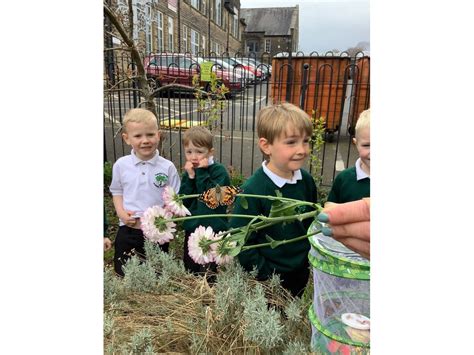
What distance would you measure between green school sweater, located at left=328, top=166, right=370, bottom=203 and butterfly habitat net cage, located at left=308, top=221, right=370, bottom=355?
66 cm

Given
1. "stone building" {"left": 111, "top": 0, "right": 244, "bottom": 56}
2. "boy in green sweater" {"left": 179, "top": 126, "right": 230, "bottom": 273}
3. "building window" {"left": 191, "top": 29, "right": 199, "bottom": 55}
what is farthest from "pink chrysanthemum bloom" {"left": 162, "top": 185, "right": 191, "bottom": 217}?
"building window" {"left": 191, "top": 29, "right": 199, "bottom": 55}

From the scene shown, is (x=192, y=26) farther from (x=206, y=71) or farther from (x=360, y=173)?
(x=360, y=173)

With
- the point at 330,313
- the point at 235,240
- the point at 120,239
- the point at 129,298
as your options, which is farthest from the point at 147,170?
the point at 330,313

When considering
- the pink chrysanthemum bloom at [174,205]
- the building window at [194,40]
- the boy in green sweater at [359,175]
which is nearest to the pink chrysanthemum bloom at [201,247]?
the pink chrysanthemum bloom at [174,205]

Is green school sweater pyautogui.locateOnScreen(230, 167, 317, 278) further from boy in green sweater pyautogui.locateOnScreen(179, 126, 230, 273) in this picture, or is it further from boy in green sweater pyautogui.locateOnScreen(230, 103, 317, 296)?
boy in green sweater pyautogui.locateOnScreen(179, 126, 230, 273)

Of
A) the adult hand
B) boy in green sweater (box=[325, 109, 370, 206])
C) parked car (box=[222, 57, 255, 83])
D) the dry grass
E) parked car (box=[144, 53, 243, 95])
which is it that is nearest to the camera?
the adult hand

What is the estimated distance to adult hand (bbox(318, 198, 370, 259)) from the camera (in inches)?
21.9

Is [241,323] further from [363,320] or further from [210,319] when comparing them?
[363,320]

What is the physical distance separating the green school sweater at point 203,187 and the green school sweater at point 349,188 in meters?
0.59

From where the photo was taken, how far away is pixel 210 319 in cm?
97

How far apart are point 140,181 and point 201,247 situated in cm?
117

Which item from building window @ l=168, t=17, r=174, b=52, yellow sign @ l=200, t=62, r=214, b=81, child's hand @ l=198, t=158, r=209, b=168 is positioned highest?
building window @ l=168, t=17, r=174, b=52

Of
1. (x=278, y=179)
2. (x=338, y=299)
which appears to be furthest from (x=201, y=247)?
(x=278, y=179)

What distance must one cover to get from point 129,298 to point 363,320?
0.71 m
